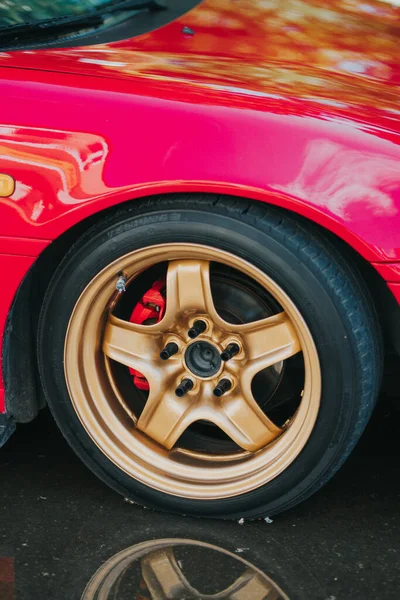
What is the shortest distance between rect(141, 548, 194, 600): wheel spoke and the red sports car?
0.22 meters

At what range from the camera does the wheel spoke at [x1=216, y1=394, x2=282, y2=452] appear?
265 centimetres

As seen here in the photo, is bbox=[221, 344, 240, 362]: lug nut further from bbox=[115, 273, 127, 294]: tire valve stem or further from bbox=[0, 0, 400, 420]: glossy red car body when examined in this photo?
bbox=[0, 0, 400, 420]: glossy red car body

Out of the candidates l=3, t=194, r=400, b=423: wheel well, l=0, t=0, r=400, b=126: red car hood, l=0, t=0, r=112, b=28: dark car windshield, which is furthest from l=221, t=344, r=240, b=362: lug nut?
l=0, t=0, r=112, b=28: dark car windshield

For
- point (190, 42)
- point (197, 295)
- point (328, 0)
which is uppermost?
point (328, 0)

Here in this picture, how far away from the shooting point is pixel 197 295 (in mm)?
2602

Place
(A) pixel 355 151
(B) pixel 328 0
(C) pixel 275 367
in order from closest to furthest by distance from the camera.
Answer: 1. (A) pixel 355 151
2. (C) pixel 275 367
3. (B) pixel 328 0

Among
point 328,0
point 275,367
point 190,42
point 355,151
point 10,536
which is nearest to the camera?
point 355,151

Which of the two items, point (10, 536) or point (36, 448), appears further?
point (36, 448)

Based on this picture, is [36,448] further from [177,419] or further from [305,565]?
Answer: [305,565]

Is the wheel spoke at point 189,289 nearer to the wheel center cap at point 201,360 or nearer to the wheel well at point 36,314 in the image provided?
the wheel center cap at point 201,360

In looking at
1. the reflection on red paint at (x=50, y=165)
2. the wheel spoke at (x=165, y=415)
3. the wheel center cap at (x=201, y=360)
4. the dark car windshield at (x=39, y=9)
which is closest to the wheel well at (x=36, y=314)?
the reflection on red paint at (x=50, y=165)

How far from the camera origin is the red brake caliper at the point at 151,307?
8.96ft

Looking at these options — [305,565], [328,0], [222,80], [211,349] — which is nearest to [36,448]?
[211,349]

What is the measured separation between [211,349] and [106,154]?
1.99 ft
